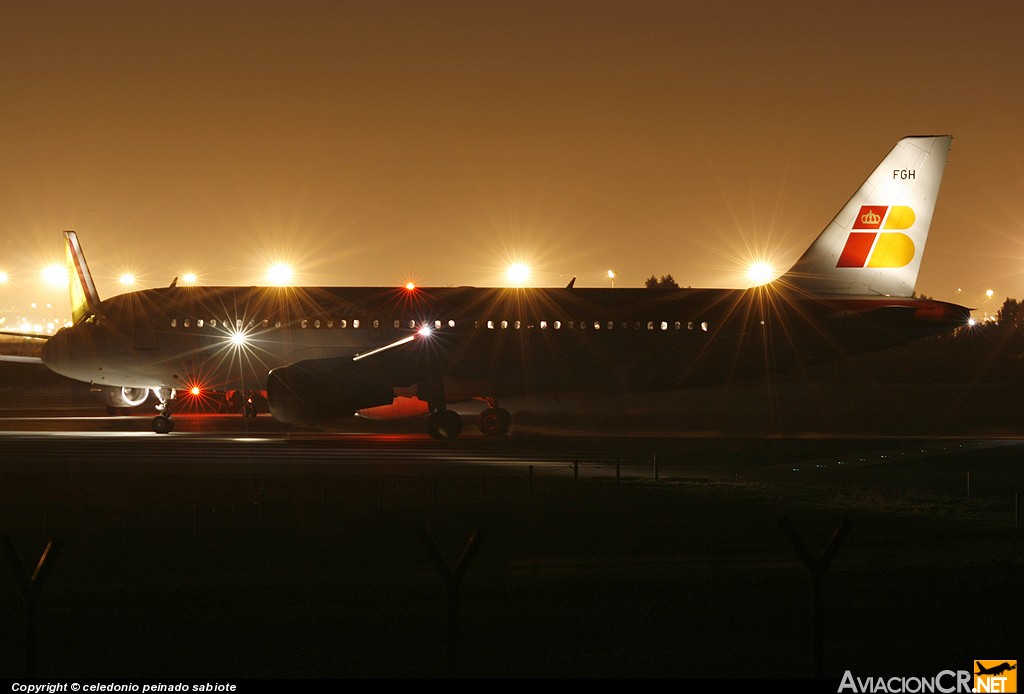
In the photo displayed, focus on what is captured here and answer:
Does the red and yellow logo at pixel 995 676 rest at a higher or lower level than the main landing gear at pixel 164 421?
lower

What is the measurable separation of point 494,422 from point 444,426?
2.27 metres

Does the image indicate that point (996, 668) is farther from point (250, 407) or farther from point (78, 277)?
point (78, 277)

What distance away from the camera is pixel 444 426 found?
4044cm

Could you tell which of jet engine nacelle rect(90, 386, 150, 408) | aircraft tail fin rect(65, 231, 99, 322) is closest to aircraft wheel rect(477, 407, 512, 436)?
jet engine nacelle rect(90, 386, 150, 408)

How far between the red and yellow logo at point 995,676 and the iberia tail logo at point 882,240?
107ft

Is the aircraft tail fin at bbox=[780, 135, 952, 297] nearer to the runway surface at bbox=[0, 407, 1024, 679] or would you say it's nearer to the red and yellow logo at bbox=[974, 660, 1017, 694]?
the runway surface at bbox=[0, 407, 1024, 679]

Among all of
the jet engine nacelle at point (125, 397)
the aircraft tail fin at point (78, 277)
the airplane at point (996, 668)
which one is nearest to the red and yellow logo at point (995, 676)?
the airplane at point (996, 668)

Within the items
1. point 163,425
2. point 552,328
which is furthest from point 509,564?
point 163,425

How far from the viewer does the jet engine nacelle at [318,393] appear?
38094mm

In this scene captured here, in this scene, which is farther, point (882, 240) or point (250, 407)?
point (250, 407)

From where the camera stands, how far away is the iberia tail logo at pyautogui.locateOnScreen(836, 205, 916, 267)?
42688 millimetres

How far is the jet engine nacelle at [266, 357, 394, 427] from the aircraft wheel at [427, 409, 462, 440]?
164 cm

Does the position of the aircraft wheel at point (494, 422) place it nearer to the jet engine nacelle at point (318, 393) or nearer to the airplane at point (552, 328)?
the airplane at point (552, 328)

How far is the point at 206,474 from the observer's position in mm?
28234
